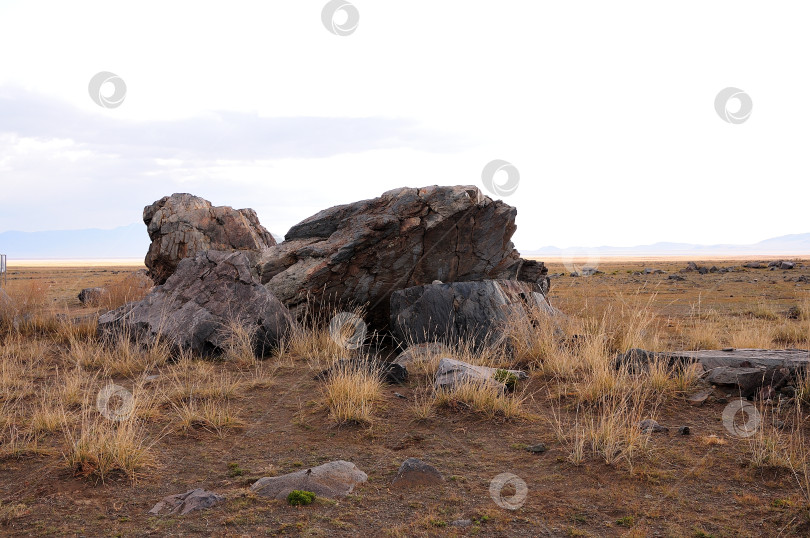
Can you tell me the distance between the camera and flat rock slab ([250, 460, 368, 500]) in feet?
16.2

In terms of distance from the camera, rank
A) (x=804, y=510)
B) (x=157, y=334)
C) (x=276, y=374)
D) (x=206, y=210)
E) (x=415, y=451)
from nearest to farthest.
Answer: (x=804, y=510) < (x=415, y=451) < (x=276, y=374) < (x=157, y=334) < (x=206, y=210)

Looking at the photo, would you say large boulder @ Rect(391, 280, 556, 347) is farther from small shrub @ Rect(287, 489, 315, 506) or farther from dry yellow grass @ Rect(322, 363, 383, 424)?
small shrub @ Rect(287, 489, 315, 506)

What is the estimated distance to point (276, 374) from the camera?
942 cm

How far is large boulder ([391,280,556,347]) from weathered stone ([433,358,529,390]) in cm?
162

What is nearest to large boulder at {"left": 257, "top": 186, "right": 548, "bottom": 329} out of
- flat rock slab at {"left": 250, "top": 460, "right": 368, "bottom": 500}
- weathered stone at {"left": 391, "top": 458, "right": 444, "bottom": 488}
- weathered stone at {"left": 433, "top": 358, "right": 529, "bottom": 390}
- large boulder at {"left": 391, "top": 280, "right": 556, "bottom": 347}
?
large boulder at {"left": 391, "top": 280, "right": 556, "bottom": 347}

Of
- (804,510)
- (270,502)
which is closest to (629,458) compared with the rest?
(804,510)

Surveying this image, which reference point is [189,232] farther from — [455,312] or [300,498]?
[300,498]

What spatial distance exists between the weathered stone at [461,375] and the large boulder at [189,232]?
389 inches

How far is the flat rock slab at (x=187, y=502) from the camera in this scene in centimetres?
461

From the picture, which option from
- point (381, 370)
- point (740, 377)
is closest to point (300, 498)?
point (381, 370)

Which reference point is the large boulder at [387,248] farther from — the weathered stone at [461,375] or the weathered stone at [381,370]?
the weathered stone at [461,375]

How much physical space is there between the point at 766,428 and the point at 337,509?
4.73m

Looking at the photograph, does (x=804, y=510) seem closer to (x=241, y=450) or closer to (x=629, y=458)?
(x=629, y=458)

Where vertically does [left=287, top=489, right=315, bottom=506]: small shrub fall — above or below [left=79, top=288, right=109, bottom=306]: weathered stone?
below
